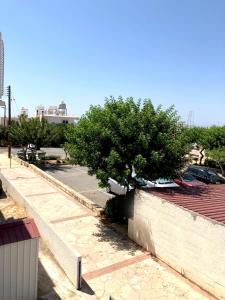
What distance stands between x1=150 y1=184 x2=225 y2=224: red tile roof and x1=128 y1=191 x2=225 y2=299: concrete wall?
41 centimetres

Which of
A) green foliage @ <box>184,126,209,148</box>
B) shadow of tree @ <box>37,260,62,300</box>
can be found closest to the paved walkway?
shadow of tree @ <box>37,260,62,300</box>

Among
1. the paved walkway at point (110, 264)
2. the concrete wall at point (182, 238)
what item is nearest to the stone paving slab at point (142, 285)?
the paved walkway at point (110, 264)

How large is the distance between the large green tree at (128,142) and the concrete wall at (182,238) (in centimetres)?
140

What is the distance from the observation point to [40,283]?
9219mm

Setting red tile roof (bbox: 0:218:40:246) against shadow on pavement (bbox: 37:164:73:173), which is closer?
red tile roof (bbox: 0:218:40:246)

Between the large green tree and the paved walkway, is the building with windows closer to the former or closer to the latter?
the paved walkway

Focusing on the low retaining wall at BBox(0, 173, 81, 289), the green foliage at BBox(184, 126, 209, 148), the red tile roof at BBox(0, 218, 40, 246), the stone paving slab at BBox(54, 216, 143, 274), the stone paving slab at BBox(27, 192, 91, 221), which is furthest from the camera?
the green foliage at BBox(184, 126, 209, 148)

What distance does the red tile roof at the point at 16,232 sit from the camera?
768 centimetres

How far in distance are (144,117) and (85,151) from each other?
115 inches

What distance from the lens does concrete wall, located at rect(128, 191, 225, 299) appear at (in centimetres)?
893

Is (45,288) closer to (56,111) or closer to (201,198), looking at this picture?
(201,198)

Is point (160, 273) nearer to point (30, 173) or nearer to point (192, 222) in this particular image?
point (192, 222)

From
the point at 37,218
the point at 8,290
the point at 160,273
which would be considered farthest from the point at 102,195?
the point at 8,290

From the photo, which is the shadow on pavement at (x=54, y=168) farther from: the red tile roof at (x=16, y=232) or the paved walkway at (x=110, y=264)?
the red tile roof at (x=16, y=232)
